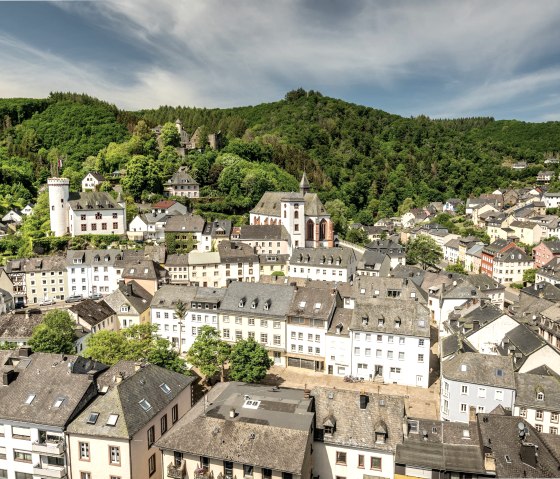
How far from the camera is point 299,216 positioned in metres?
84.4

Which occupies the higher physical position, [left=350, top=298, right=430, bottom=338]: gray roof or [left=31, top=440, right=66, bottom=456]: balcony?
[left=350, top=298, right=430, bottom=338]: gray roof

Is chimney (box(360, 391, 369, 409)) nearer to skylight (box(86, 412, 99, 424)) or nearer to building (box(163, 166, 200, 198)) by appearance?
skylight (box(86, 412, 99, 424))

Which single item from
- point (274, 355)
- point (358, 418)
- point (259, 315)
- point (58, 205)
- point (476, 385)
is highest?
point (58, 205)

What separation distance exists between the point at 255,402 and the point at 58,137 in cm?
12664

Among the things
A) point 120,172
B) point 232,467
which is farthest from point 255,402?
point 120,172

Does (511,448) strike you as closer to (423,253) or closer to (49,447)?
(49,447)

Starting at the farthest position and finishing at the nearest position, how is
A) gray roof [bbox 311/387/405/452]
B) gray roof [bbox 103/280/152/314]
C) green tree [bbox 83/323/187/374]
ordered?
1. gray roof [bbox 103/280/152/314]
2. green tree [bbox 83/323/187/374]
3. gray roof [bbox 311/387/405/452]

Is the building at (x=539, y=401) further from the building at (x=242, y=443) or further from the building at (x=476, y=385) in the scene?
the building at (x=242, y=443)

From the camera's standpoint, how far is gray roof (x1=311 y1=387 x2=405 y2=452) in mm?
28594

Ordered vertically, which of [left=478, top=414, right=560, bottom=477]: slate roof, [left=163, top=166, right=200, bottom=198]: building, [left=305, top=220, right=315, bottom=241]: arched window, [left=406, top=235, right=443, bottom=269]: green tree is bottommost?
[left=478, top=414, right=560, bottom=477]: slate roof

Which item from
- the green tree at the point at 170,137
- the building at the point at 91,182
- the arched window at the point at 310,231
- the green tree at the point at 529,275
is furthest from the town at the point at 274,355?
the green tree at the point at 170,137

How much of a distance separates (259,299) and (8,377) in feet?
87.5

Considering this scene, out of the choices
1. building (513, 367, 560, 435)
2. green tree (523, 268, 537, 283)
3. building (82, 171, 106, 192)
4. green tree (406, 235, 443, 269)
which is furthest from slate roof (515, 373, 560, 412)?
building (82, 171, 106, 192)

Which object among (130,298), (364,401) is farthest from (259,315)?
(364,401)
